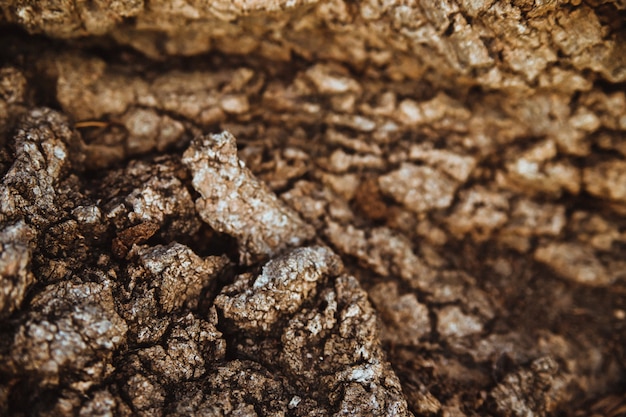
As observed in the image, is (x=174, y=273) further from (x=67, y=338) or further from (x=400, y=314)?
(x=400, y=314)

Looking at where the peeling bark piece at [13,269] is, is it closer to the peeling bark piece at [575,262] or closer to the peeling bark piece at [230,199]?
the peeling bark piece at [230,199]

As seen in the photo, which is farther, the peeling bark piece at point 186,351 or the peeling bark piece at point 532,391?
the peeling bark piece at point 532,391

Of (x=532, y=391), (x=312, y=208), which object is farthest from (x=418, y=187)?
(x=532, y=391)

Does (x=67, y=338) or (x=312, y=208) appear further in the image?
(x=312, y=208)

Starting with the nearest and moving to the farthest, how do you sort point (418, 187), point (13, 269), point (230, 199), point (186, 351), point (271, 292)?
1. point (13, 269)
2. point (186, 351)
3. point (271, 292)
4. point (230, 199)
5. point (418, 187)

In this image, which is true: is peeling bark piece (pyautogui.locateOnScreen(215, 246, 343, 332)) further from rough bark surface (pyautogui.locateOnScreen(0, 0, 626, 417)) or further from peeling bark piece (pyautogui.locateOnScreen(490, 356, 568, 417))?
peeling bark piece (pyautogui.locateOnScreen(490, 356, 568, 417))

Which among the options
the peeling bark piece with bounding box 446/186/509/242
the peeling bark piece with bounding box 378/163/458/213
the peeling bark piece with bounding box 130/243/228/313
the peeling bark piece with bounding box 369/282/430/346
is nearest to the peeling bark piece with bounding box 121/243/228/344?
the peeling bark piece with bounding box 130/243/228/313

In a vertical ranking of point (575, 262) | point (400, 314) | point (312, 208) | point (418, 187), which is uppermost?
point (312, 208)

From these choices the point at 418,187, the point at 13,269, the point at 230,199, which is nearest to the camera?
the point at 13,269

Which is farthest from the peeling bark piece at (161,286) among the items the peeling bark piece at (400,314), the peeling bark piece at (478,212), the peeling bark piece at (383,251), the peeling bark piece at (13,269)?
the peeling bark piece at (478,212)
